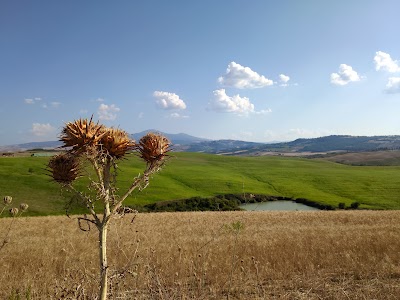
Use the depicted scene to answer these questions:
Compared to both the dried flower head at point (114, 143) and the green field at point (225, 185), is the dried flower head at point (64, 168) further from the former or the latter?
the green field at point (225, 185)

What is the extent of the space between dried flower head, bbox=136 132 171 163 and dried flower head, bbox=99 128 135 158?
19cm

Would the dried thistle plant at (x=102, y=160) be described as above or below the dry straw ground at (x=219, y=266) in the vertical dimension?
above

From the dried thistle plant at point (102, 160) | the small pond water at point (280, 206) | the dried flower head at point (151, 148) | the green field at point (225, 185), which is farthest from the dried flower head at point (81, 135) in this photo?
the small pond water at point (280, 206)

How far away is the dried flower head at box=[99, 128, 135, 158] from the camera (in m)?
3.08

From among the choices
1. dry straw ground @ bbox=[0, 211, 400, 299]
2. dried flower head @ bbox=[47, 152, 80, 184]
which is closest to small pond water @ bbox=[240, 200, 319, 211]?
dry straw ground @ bbox=[0, 211, 400, 299]

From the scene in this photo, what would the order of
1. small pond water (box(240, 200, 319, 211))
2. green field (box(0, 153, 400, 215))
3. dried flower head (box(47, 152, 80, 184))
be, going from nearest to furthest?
dried flower head (box(47, 152, 80, 184))
green field (box(0, 153, 400, 215))
small pond water (box(240, 200, 319, 211))

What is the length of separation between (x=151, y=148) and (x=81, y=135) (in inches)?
25.7

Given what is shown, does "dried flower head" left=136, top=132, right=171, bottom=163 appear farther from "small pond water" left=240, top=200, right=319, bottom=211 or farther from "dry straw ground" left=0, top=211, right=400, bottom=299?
"small pond water" left=240, top=200, right=319, bottom=211

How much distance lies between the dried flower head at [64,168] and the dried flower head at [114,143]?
368 millimetres

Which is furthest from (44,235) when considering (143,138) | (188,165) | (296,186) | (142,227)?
(188,165)

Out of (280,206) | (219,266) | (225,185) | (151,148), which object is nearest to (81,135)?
(151,148)

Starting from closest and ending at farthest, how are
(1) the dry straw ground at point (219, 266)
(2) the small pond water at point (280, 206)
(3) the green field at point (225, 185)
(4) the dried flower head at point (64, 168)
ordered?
(4) the dried flower head at point (64, 168)
(1) the dry straw ground at point (219, 266)
(3) the green field at point (225, 185)
(2) the small pond water at point (280, 206)

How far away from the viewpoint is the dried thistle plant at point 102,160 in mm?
2863

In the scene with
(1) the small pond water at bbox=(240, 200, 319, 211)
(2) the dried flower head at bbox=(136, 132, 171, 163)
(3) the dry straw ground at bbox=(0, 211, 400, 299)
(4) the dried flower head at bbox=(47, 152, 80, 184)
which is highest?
(2) the dried flower head at bbox=(136, 132, 171, 163)
